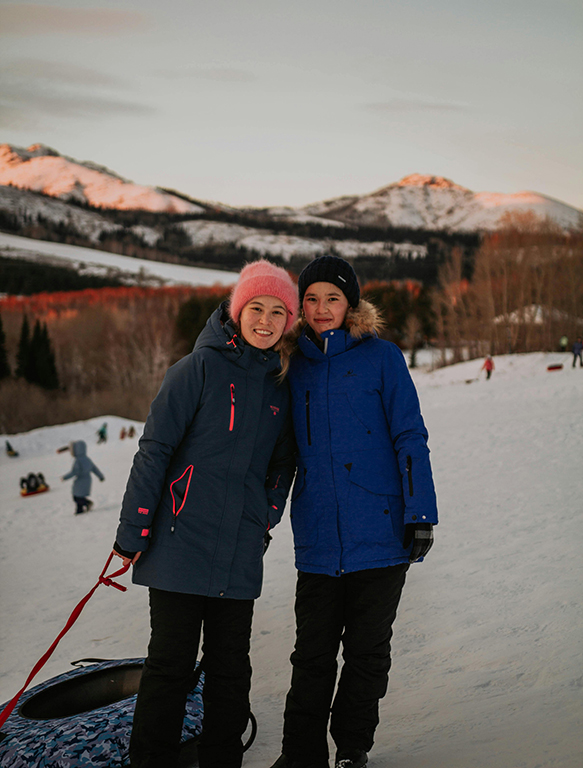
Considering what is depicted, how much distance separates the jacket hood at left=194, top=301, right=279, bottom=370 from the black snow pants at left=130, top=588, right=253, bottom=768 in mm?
898

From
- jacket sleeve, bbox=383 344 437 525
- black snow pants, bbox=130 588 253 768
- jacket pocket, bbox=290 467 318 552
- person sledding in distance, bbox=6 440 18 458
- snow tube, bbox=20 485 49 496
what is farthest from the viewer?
person sledding in distance, bbox=6 440 18 458

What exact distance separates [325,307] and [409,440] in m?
0.65

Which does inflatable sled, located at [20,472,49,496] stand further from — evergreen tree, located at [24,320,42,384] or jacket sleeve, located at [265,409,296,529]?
evergreen tree, located at [24,320,42,384]

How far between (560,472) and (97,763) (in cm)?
642

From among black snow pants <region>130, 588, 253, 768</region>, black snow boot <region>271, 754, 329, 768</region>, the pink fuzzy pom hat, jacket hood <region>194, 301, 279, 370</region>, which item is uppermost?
the pink fuzzy pom hat

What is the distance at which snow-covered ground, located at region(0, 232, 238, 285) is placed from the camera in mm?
100506

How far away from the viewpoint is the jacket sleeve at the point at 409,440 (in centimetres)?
219

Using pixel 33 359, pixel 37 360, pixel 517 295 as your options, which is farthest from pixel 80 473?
pixel 33 359

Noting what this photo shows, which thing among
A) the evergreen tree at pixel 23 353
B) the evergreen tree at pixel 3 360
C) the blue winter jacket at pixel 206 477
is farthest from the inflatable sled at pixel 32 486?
the evergreen tree at pixel 3 360

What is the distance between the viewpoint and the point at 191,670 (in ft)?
7.09

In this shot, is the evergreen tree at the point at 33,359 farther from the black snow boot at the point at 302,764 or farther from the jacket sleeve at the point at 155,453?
the black snow boot at the point at 302,764

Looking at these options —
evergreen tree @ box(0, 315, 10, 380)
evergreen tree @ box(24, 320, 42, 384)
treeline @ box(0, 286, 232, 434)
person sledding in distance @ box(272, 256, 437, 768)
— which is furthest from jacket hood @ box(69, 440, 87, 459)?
evergreen tree @ box(0, 315, 10, 380)

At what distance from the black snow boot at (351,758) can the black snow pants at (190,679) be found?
0.37 metres

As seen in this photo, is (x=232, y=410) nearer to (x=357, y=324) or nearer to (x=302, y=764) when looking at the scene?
(x=357, y=324)
